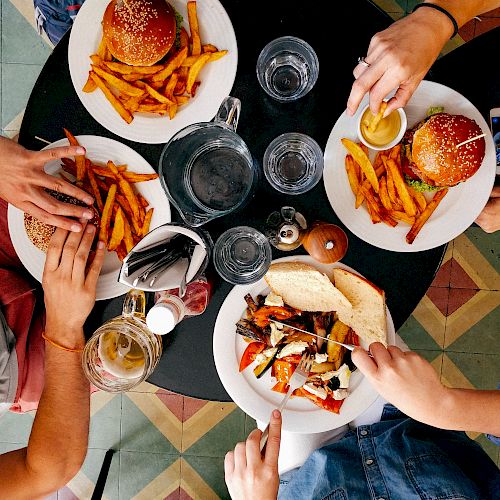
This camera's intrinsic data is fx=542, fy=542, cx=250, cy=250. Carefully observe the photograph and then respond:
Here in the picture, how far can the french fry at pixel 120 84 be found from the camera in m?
1.50

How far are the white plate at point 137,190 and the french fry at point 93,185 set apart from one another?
0.03 metres

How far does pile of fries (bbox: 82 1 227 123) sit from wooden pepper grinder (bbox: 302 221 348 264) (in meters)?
0.52

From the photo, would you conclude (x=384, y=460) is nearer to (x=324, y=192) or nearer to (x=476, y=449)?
(x=476, y=449)

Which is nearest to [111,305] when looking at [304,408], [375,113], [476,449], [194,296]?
[194,296]

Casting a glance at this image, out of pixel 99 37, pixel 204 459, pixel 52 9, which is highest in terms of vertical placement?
pixel 99 37

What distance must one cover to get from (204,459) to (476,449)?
1.34 metres

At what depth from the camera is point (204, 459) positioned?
2.60 meters

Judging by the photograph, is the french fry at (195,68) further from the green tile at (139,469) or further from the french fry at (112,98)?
the green tile at (139,469)

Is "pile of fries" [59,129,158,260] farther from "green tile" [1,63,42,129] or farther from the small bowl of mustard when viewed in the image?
"green tile" [1,63,42,129]

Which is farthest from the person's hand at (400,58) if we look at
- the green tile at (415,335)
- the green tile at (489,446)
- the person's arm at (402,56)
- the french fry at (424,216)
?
the green tile at (489,446)

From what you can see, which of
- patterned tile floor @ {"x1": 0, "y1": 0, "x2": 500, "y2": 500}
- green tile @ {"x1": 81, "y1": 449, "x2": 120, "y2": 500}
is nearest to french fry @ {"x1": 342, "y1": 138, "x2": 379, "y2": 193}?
patterned tile floor @ {"x1": 0, "y1": 0, "x2": 500, "y2": 500}

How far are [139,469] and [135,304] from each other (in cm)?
142

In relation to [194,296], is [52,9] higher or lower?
higher

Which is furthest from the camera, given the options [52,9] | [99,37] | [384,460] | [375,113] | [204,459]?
[204,459]
